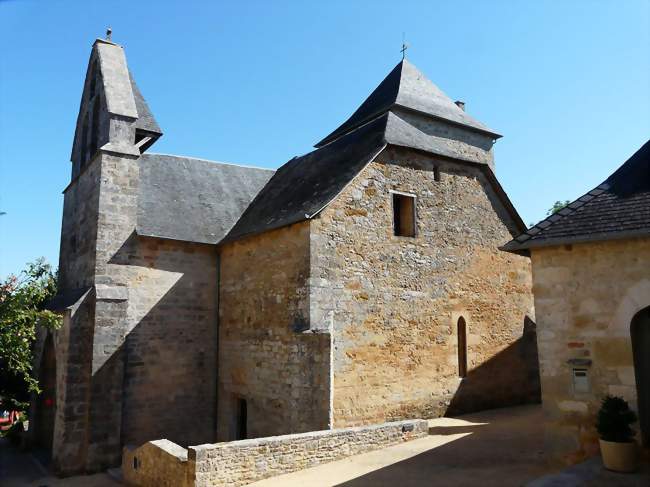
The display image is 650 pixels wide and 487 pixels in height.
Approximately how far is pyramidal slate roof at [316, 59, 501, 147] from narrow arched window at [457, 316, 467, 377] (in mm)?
9654

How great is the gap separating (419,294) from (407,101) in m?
10.4

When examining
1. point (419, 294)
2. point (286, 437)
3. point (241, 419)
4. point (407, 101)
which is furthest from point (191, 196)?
point (407, 101)

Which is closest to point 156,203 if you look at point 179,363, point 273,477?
point 179,363

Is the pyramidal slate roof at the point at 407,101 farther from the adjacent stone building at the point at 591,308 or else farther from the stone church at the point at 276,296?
the adjacent stone building at the point at 591,308

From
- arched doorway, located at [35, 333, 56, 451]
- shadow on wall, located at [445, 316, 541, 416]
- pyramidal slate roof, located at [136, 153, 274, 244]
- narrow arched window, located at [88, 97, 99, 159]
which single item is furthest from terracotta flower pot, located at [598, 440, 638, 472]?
narrow arched window, located at [88, 97, 99, 159]

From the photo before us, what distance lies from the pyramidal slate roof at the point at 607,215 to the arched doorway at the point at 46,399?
1233 centimetres

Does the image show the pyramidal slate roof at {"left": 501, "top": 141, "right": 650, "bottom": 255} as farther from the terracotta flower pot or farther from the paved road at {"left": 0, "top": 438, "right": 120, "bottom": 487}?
the paved road at {"left": 0, "top": 438, "right": 120, "bottom": 487}

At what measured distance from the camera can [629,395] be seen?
6.62 m

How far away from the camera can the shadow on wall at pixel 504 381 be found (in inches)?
484

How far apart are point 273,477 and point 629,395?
5372 mm

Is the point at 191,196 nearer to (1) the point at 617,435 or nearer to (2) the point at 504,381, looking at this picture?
(2) the point at 504,381

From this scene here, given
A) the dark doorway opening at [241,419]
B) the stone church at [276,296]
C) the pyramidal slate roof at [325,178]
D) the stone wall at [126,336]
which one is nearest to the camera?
the stone church at [276,296]

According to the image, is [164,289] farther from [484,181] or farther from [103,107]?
[484,181]

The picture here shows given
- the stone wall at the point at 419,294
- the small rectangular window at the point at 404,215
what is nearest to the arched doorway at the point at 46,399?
the stone wall at the point at 419,294
